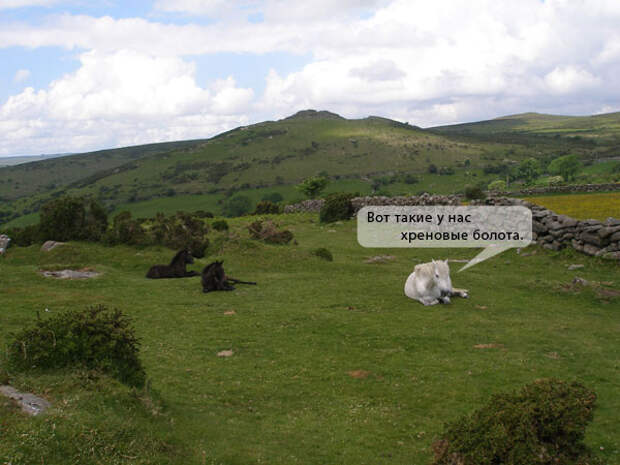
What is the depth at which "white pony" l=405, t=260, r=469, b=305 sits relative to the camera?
658 inches

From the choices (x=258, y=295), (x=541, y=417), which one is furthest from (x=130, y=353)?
(x=258, y=295)

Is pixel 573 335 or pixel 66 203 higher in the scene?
pixel 66 203

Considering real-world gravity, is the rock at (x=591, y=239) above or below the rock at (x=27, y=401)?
below

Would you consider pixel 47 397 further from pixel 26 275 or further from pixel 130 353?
pixel 26 275

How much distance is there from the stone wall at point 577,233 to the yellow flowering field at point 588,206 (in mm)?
5855

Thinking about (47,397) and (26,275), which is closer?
(47,397)

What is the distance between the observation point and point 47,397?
279 inches

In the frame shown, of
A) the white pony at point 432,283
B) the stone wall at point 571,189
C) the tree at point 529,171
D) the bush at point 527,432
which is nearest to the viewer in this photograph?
the bush at point 527,432

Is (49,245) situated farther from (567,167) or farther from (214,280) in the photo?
(567,167)

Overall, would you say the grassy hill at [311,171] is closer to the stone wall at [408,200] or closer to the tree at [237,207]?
the tree at [237,207]

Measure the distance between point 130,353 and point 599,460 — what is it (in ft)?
24.5

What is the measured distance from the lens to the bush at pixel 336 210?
48312mm

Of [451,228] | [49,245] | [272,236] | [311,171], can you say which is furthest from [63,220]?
[311,171]

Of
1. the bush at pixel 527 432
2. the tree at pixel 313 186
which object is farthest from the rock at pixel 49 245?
the tree at pixel 313 186
